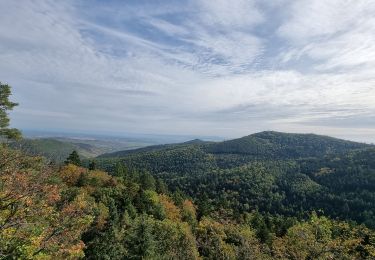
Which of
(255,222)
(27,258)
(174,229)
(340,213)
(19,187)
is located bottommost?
(340,213)

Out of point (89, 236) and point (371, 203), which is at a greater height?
point (89, 236)

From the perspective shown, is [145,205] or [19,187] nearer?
[19,187]

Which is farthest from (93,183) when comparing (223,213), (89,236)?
(223,213)

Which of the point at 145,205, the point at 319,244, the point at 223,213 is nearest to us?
the point at 319,244

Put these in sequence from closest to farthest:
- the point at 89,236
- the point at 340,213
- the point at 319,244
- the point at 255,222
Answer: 1. the point at 319,244
2. the point at 89,236
3. the point at 255,222
4. the point at 340,213

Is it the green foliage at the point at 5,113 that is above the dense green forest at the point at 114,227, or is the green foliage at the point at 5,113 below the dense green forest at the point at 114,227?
above

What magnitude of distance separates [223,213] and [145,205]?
34443mm

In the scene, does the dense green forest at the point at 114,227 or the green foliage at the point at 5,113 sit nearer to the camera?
the dense green forest at the point at 114,227

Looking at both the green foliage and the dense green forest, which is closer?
the dense green forest

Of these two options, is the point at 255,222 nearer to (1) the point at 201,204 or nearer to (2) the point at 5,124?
(1) the point at 201,204

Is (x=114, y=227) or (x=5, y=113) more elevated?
(x=5, y=113)

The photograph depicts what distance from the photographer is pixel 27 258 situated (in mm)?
14875

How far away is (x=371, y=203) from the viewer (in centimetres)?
17400

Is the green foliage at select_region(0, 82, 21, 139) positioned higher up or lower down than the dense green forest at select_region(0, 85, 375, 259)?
higher up
